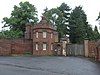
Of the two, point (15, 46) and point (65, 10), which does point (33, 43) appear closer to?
point (15, 46)

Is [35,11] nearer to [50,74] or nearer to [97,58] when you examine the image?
[97,58]

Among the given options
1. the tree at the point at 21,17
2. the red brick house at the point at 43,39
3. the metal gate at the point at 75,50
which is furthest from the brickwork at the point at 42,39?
the tree at the point at 21,17

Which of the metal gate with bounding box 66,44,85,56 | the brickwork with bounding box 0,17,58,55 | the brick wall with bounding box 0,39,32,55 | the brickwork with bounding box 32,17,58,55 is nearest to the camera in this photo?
the metal gate with bounding box 66,44,85,56

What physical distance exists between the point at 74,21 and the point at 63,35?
782 centimetres

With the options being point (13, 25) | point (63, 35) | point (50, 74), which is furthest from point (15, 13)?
point (50, 74)

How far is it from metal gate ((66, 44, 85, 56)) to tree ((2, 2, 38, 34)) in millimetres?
21069

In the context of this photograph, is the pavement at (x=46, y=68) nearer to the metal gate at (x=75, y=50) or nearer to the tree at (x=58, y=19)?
the metal gate at (x=75, y=50)

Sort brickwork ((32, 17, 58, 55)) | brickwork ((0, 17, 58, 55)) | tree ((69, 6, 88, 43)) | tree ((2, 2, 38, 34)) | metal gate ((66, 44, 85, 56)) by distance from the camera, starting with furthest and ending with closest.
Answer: tree ((69, 6, 88, 43)) < tree ((2, 2, 38, 34)) < brickwork ((0, 17, 58, 55)) < brickwork ((32, 17, 58, 55)) < metal gate ((66, 44, 85, 56))

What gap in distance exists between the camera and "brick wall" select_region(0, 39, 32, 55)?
50.4 meters

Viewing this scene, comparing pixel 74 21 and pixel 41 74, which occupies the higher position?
pixel 74 21

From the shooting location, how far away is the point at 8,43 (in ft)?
166

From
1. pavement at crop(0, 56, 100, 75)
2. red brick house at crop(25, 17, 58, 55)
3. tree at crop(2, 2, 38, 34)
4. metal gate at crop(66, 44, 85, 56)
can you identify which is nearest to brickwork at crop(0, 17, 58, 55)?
red brick house at crop(25, 17, 58, 55)

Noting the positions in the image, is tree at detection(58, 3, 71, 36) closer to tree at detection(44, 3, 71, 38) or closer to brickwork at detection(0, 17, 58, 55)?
tree at detection(44, 3, 71, 38)

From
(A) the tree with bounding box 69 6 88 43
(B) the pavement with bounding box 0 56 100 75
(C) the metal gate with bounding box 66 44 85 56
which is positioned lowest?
(B) the pavement with bounding box 0 56 100 75
